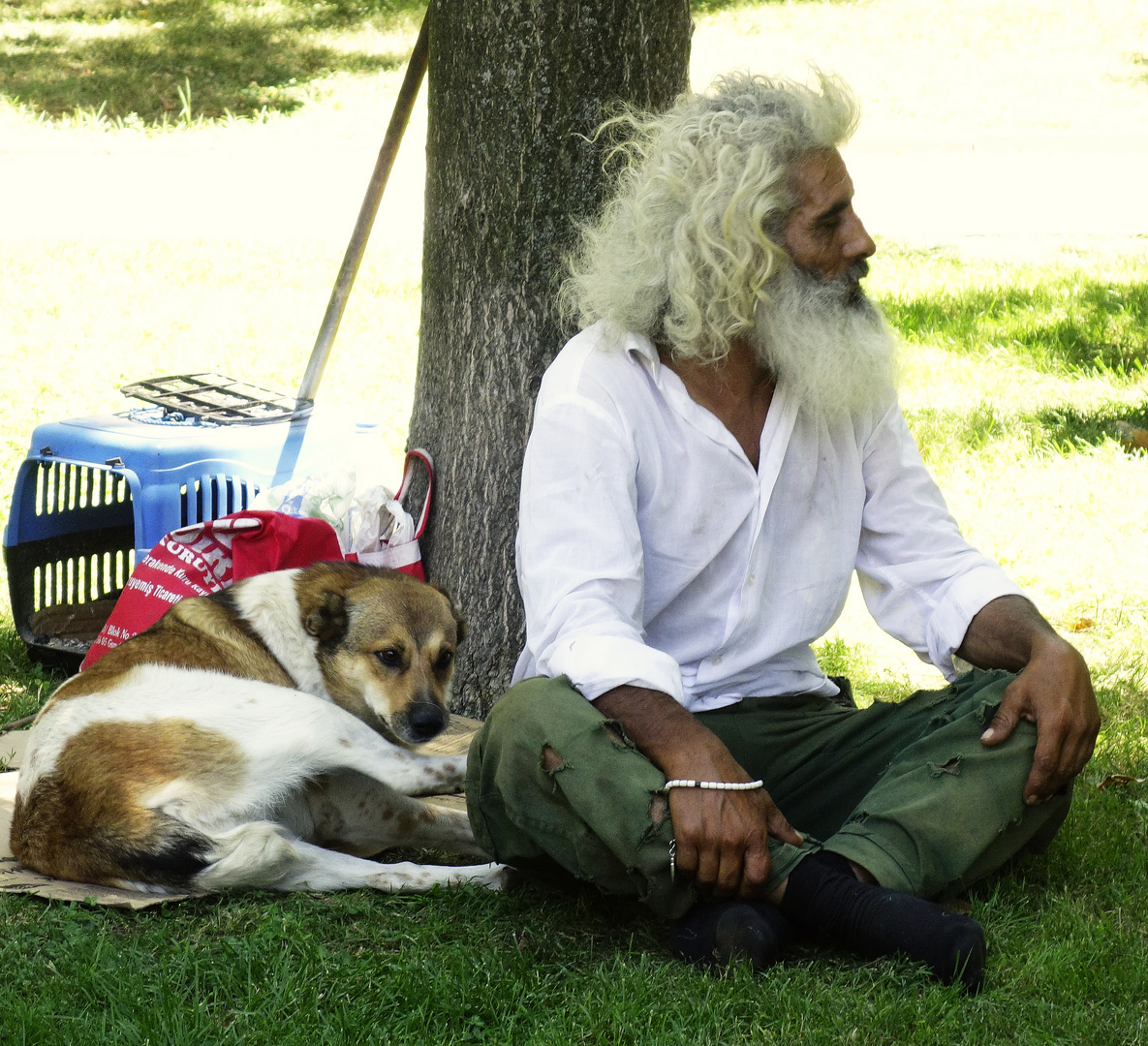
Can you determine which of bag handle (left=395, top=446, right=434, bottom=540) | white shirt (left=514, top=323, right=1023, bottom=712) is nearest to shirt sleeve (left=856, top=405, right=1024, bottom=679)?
white shirt (left=514, top=323, right=1023, bottom=712)

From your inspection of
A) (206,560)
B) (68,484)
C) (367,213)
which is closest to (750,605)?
(206,560)

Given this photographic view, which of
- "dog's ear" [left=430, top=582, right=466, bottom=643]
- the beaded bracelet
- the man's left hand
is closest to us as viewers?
the beaded bracelet

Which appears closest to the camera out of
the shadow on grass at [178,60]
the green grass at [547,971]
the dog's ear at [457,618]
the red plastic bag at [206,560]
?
the green grass at [547,971]

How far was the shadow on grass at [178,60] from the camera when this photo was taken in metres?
15.0

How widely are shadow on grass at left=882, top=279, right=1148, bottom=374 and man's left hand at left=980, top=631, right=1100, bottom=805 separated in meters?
5.40

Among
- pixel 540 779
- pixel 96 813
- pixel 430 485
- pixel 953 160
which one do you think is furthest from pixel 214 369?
pixel 953 160

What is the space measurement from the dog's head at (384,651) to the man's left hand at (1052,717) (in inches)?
56.2

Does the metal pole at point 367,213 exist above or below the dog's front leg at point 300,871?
above

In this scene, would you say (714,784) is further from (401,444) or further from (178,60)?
(178,60)

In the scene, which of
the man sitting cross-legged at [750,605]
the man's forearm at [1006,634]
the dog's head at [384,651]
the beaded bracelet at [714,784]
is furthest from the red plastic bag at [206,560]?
the man's forearm at [1006,634]

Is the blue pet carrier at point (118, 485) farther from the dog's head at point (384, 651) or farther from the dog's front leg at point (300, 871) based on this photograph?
the dog's front leg at point (300, 871)

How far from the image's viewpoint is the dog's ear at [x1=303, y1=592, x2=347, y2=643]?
139 inches

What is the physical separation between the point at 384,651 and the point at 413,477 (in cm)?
102

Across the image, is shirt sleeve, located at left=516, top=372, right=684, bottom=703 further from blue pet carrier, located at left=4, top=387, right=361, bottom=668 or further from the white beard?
blue pet carrier, located at left=4, top=387, right=361, bottom=668
